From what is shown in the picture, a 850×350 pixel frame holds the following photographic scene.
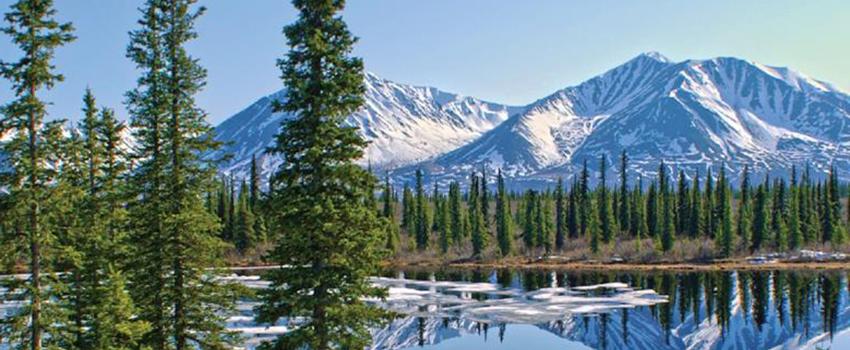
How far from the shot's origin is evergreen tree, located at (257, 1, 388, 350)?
2403 cm

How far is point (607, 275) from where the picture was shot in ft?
354

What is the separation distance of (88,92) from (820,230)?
122220mm

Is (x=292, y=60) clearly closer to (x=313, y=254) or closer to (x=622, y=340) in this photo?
(x=313, y=254)

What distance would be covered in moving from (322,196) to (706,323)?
51.8 m

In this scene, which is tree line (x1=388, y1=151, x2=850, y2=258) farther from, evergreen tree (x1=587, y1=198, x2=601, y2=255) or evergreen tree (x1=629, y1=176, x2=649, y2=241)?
evergreen tree (x1=629, y1=176, x2=649, y2=241)

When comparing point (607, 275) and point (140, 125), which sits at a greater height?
point (140, 125)

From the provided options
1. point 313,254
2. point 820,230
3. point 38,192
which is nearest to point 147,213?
point 38,192

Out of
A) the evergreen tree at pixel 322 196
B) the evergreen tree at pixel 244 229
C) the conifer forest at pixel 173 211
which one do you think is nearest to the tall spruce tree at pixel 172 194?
the conifer forest at pixel 173 211

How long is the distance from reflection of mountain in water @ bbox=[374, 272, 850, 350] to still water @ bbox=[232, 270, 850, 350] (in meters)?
0.08

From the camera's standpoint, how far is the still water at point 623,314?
59.4m

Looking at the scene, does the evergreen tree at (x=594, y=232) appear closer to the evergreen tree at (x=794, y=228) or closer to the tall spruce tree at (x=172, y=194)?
the evergreen tree at (x=794, y=228)

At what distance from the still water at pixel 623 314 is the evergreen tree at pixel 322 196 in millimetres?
29151

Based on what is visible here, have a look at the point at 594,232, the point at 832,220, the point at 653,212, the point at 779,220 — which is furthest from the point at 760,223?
the point at 594,232

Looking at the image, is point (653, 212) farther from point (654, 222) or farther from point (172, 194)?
point (172, 194)
